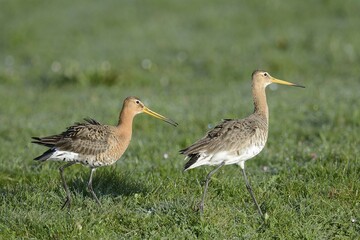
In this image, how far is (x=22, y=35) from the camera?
18000 mm

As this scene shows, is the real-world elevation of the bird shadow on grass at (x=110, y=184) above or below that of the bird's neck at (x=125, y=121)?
below

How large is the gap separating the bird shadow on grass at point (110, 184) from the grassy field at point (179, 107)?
2 cm

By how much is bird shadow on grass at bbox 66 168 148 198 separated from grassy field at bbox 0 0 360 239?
0.08 feet

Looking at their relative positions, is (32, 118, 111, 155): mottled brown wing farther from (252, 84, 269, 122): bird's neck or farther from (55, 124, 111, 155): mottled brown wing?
(252, 84, 269, 122): bird's neck

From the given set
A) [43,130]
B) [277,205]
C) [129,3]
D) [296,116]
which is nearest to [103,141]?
[277,205]

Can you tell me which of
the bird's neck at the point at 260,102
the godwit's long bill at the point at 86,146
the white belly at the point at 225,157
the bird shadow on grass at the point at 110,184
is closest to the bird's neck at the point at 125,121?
the godwit's long bill at the point at 86,146

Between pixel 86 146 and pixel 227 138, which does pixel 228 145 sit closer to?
pixel 227 138

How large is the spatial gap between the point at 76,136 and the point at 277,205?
2188 millimetres

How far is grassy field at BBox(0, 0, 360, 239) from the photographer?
20.9ft

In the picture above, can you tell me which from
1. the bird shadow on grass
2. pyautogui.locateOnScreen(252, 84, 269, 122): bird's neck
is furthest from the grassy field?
pyautogui.locateOnScreen(252, 84, 269, 122): bird's neck

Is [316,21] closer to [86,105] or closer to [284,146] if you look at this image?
[86,105]

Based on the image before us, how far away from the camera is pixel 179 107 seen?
11.8 metres

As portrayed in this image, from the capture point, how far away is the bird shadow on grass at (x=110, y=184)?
23.7ft

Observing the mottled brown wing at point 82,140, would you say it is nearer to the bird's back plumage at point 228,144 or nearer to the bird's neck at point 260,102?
the bird's back plumage at point 228,144
